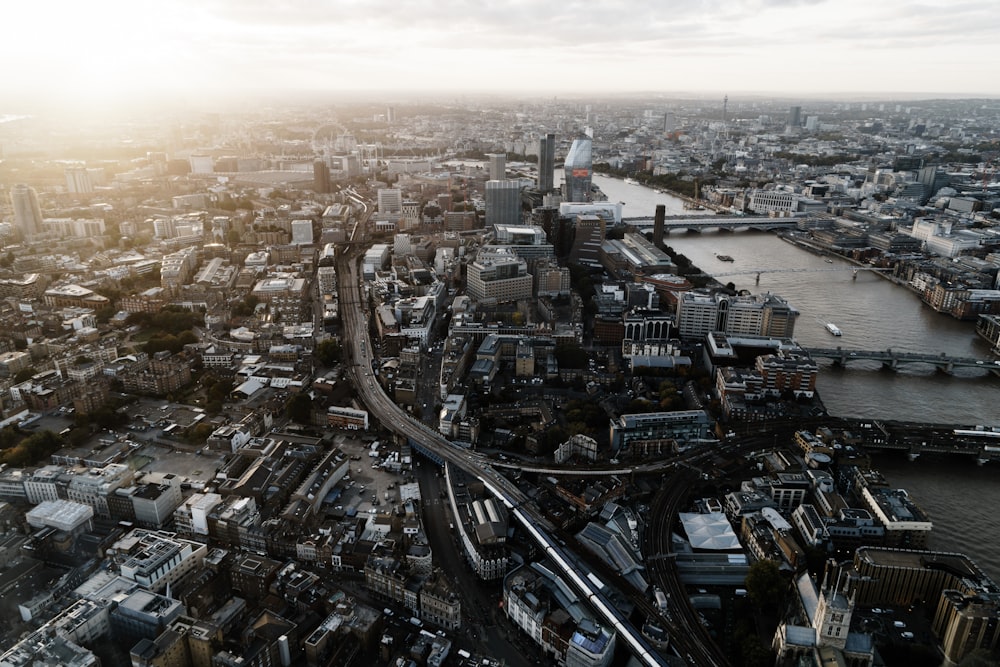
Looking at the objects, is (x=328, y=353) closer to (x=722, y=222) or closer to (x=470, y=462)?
(x=470, y=462)

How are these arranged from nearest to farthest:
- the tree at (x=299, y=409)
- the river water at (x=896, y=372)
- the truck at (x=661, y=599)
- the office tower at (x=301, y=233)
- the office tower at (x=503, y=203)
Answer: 1. the truck at (x=661, y=599)
2. the river water at (x=896, y=372)
3. the tree at (x=299, y=409)
4. the office tower at (x=301, y=233)
5. the office tower at (x=503, y=203)

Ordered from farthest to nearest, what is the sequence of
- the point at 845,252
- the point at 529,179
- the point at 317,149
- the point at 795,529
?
the point at 317,149 → the point at 529,179 → the point at 845,252 → the point at 795,529

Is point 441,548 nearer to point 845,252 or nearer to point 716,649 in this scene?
point 716,649

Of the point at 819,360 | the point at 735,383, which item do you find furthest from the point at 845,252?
the point at 735,383

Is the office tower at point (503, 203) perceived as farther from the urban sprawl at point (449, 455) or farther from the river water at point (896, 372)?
the river water at point (896, 372)

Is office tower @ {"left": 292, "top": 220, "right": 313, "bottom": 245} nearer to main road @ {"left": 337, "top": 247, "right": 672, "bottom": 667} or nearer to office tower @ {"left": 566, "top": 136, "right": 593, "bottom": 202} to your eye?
main road @ {"left": 337, "top": 247, "right": 672, "bottom": 667}

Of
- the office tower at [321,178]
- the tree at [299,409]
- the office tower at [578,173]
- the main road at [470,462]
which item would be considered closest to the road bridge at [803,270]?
the office tower at [578,173]
